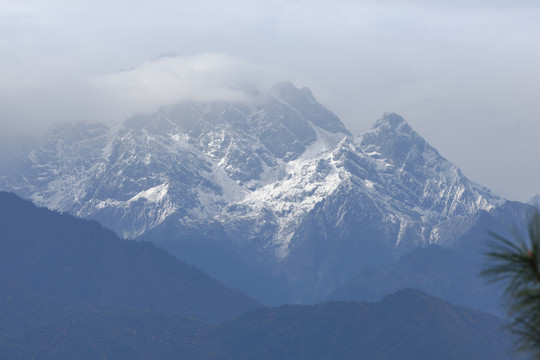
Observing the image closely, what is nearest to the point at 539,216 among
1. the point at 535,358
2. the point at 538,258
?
the point at 538,258

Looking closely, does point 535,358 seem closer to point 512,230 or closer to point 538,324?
point 538,324

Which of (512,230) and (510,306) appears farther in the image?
(512,230)

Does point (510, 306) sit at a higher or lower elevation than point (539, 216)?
lower

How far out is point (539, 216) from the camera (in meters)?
35.7

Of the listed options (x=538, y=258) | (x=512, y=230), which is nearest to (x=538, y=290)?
(x=538, y=258)

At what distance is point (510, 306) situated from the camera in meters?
34.9

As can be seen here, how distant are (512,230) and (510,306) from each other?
4336mm

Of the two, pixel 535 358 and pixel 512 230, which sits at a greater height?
pixel 512 230

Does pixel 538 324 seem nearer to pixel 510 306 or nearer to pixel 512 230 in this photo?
pixel 510 306

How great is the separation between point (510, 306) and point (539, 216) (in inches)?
107

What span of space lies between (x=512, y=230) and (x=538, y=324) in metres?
4.29

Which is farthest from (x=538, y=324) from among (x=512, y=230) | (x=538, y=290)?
(x=512, y=230)

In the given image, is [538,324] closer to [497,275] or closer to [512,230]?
[497,275]

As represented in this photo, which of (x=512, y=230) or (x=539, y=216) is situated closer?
(x=539, y=216)
